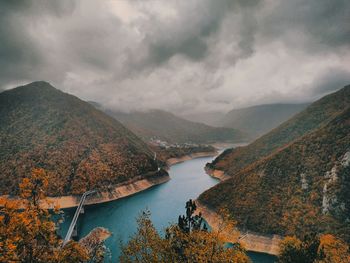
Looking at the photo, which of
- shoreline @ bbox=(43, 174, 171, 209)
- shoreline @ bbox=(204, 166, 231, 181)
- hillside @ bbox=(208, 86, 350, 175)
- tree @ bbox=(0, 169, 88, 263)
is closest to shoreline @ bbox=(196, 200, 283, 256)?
tree @ bbox=(0, 169, 88, 263)

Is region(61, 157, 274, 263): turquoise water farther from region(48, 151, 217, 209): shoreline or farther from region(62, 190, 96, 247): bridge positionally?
region(48, 151, 217, 209): shoreline

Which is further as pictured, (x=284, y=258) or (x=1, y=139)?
(x=1, y=139)

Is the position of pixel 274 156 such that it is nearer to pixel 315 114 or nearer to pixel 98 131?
pixel 315 114

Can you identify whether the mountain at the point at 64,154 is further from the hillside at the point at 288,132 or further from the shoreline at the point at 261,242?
the shoreline at the point at 261,242

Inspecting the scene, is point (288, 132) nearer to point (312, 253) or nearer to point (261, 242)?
point (261, 242)

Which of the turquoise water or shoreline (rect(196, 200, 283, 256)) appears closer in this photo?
shoreline (rect(196, 200, 283, 256))

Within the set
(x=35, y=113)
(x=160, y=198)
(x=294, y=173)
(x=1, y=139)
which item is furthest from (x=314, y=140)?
(x=35, y=113)
